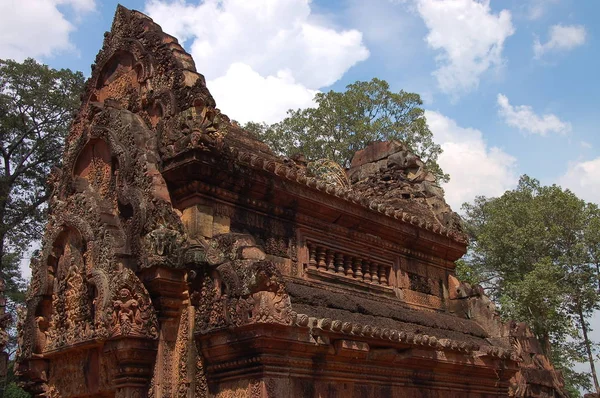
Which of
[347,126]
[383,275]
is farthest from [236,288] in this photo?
[347,126]

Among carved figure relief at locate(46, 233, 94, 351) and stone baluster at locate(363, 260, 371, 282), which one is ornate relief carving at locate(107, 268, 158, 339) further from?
stone baluster at locate(363, 260, 371, 282)

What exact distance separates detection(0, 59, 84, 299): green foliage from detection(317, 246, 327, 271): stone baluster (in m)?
19.2

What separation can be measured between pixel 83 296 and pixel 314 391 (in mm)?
2997

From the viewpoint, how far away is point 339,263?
8883 mm

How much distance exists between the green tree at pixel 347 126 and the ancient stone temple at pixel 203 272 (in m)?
16.4

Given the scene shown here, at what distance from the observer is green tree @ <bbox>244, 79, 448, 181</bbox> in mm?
26453

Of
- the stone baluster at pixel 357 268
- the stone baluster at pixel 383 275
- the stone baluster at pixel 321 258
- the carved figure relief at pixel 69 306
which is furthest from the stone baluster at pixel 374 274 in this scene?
the carved figure relief at pixel 69 306

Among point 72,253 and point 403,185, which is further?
point 403,185

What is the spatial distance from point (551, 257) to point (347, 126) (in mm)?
11157

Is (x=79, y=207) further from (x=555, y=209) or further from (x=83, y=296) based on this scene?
→ (x=555, y=209)

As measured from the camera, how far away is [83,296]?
7.42 meters

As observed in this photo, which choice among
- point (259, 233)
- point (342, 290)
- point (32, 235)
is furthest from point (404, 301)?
point (32, 235)

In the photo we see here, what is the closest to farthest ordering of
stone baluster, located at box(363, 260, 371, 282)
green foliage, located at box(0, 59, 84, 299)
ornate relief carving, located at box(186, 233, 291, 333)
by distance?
ornate relief carving, located at box(186, 233, 291, 333), stone baluster, located at box(363, 260, 371, 282), green foliage, located at box(0, 59, 84, 299)

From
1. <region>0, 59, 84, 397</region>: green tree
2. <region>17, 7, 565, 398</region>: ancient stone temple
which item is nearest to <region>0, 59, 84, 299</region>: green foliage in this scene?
<region>0, 59, 84, 397</region>: green tree
